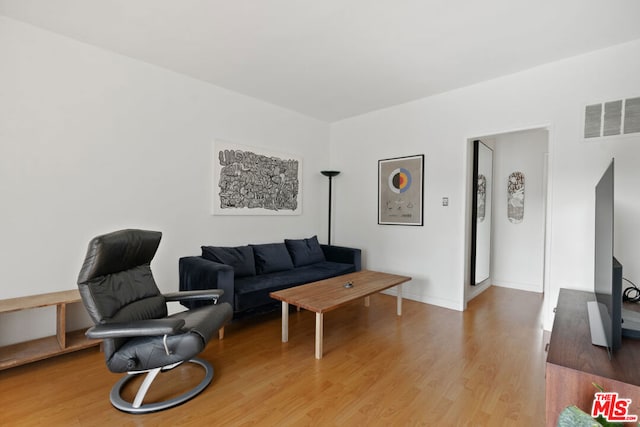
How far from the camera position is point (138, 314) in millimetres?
2072

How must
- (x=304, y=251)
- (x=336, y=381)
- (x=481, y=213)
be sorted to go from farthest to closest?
(x=481, y=213) < (x=304, y=251) < (x=336, y=381)

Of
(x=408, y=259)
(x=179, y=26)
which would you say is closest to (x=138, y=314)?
(x=179, y=26)

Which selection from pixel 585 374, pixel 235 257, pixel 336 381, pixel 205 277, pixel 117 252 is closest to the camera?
pixel 585 374

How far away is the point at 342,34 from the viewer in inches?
101

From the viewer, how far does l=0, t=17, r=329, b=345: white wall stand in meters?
2.45

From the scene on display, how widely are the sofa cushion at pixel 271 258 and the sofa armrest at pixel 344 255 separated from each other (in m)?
0.71

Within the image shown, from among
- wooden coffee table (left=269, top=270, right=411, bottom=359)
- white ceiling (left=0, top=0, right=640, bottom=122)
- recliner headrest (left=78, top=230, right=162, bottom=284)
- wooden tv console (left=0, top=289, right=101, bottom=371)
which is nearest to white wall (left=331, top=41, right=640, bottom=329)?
white ceiling (left=0, top=0, right=640, bottom=122)

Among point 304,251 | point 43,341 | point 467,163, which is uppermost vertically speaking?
point 467,163

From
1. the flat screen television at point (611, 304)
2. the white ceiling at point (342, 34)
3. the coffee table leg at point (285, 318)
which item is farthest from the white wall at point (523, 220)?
the coffee table leg at point (285, 318)

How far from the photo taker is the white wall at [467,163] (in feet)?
9.03

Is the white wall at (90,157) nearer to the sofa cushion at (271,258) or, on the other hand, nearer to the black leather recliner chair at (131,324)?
the sofa cushion at (271,258)

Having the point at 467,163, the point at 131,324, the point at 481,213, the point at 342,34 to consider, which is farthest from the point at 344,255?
the point at 131,324

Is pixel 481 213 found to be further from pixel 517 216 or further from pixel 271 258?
pixel 271 258

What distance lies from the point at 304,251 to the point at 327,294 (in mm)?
1500
